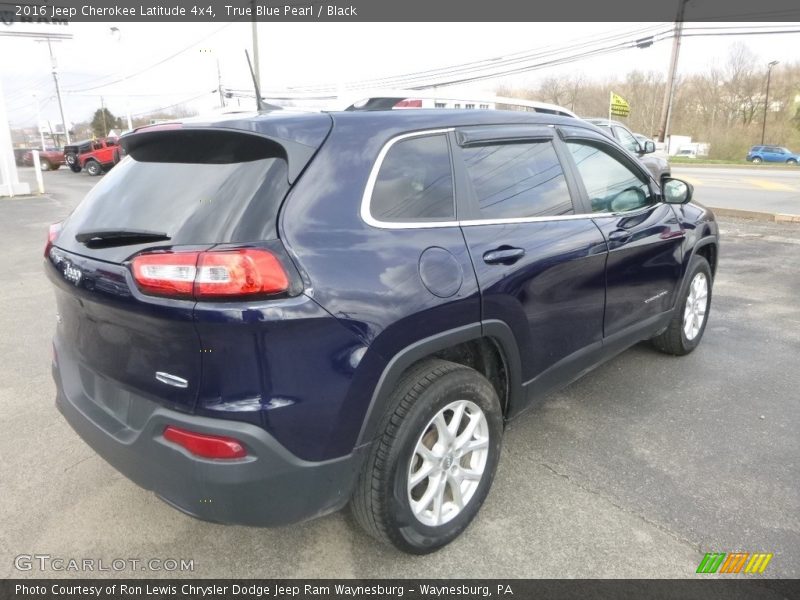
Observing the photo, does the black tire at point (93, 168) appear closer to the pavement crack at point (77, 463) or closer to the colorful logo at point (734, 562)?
the pavement crack at point (77, 463)

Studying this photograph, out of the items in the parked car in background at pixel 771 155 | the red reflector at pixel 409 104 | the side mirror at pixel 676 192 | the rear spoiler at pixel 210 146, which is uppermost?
the red reflector at pixel 409 104

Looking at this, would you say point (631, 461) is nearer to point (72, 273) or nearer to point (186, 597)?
point (186, 597)

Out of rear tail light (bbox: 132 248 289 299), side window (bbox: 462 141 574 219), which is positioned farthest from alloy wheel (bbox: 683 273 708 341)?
rear tail light (bbox: 132 248 289 299)

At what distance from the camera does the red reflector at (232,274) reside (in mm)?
1800

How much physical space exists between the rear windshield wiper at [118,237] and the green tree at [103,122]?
74312mm

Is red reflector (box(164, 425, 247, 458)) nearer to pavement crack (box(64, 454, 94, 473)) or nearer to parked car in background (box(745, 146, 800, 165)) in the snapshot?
pavement crack (box(64, 454, 94, 473))

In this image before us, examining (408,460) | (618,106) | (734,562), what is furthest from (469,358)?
(618,106)

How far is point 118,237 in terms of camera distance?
2.11 m

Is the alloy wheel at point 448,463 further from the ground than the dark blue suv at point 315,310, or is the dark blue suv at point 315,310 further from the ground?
the dark blue suv at point 315,310

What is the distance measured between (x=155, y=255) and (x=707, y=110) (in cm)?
7130

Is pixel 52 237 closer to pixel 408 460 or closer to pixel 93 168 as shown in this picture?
pixel 408 460

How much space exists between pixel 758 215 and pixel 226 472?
43.9 feet
